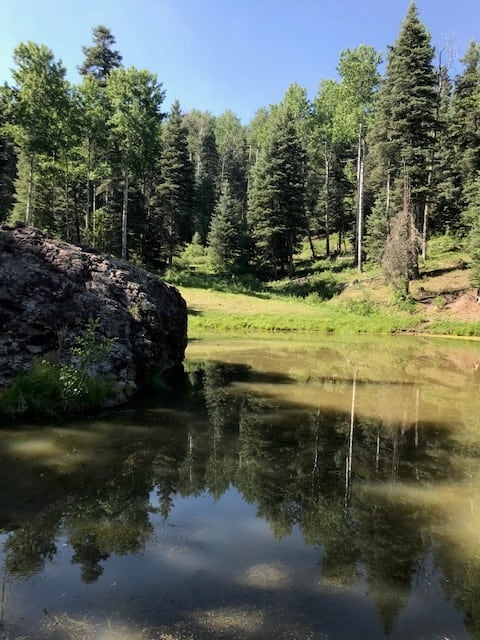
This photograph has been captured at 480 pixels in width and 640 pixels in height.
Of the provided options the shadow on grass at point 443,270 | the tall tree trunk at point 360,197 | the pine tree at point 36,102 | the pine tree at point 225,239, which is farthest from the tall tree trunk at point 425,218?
the pine tree at point 36,102

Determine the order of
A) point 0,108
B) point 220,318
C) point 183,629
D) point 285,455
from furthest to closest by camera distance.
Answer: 1. point 0,108
2. point 220,318
3. point 285,455
4. point 183,629

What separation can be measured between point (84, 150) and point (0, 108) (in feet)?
27.4

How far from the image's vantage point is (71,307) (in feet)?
34.2

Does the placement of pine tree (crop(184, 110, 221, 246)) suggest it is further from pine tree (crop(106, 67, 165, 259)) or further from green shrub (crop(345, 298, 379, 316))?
green shrub (crop(345, 298, 379, 316))

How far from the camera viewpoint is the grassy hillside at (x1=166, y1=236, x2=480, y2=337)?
28.9 m

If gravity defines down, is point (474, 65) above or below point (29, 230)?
above

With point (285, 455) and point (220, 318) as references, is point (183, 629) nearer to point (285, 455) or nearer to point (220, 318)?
point (285, 455)

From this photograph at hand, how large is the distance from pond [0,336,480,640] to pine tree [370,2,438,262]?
95.7ft

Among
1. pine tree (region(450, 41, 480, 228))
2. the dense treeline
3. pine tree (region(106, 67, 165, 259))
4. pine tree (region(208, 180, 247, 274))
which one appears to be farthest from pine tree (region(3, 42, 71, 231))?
pine tree (region(450, 41, 480, 228))

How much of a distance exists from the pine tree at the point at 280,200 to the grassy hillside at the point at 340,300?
3065 millimetres

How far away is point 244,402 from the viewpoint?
10.8 meters

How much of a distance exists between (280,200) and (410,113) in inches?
508

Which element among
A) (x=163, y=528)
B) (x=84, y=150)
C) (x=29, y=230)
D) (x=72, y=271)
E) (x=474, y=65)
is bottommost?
(x=163, y=528)

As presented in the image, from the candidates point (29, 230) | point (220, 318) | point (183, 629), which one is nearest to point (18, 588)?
point (183, 629)
